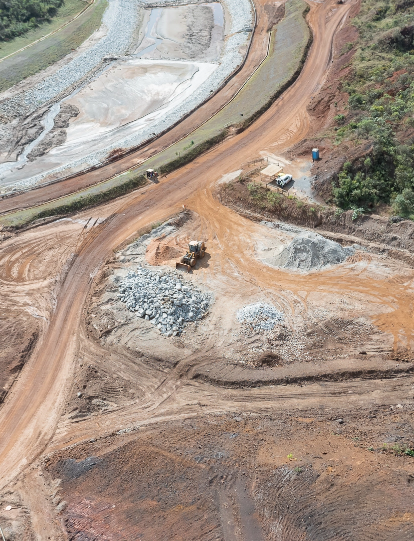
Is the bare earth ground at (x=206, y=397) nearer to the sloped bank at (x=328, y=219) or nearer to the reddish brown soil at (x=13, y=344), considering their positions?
the reddish brown soil at (x=13, y=344)

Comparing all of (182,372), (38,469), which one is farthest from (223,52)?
(38,469)

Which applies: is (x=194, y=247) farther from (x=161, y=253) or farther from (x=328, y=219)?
(x=328, y=219)

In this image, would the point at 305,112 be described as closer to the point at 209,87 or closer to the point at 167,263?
the point at 209,87

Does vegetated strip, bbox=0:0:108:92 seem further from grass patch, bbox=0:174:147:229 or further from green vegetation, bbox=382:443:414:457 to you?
green vegetation, bbox=382:443:414:457

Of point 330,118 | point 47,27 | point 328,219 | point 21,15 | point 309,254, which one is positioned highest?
point 21,15

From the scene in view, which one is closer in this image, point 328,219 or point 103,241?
point 328,219

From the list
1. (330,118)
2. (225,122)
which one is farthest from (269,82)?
(330,118)
